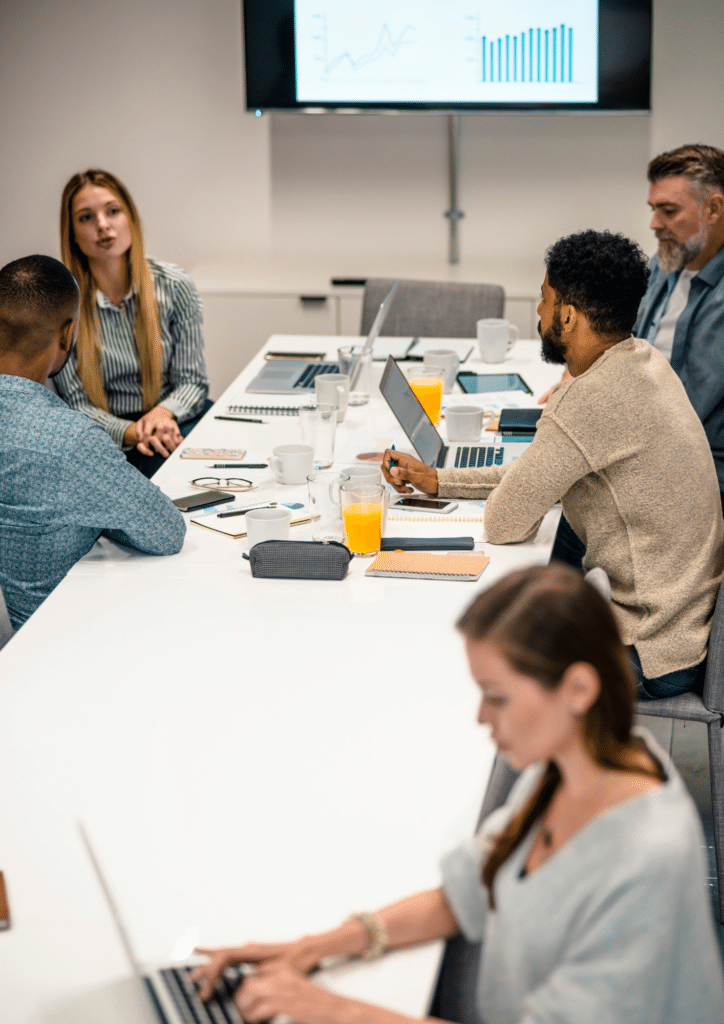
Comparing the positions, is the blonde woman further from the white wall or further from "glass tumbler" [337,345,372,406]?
the white wall

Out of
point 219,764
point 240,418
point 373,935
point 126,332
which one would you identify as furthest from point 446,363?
point 373,935

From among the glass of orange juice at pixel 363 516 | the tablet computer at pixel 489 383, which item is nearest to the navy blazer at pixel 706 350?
the tablet computer at pixel 489 383

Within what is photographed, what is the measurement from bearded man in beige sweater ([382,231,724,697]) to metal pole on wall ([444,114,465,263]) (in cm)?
288

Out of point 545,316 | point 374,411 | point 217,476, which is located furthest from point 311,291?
point 545,316

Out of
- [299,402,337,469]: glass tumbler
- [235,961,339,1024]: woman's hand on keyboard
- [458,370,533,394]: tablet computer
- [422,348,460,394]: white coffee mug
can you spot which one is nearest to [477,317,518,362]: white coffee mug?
[458,370,533,394]: tablet computer

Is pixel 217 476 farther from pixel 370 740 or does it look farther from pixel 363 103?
pixel 363 103

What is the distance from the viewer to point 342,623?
66.9 inches

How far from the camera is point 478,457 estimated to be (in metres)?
2.46

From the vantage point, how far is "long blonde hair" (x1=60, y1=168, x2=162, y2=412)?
9.96 feet

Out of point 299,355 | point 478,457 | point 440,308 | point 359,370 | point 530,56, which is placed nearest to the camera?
point 478,457

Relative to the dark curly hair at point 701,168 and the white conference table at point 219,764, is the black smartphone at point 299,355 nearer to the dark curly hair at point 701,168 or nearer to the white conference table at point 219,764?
the dark curly hair at point 701,168

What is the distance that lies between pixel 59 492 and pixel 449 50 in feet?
10.6

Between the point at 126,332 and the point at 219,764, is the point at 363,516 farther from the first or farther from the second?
the point at 126,332

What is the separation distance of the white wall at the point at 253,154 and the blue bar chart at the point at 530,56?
25 cm
